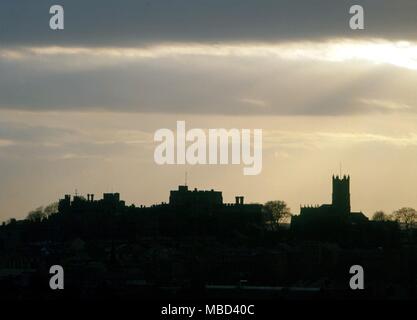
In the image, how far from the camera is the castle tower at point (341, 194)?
110m

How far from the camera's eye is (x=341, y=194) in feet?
363

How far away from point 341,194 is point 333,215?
3380 mm

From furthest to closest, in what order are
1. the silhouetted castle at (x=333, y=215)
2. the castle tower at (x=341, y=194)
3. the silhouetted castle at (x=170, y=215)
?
the castle tower at (x=341, y=194)
the silhouetted castle at (x=333, y=215)
the silhouetted castle at (x=170, y=215)

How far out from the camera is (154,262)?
83188 mm

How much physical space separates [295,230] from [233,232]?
3.39 metres

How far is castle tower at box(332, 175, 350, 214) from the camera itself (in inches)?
4326

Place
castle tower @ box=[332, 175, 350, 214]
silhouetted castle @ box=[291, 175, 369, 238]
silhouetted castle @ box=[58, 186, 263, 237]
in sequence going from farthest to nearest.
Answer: castle tower @ box=[332, 175, 350, 214], silhouetted castle @ box=[291, 175, 369, 238], silhouetted castle @ box=[58, 186, 263, 237]

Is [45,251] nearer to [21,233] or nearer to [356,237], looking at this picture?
[21,233]

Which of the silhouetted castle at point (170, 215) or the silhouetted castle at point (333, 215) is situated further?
the silhouetted castle at point (333, 215)

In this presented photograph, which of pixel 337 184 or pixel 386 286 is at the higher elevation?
pixel 337 184

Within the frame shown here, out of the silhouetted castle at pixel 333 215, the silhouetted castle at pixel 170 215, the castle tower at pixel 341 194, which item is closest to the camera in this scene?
the silhouetted castle at pixel 170 215

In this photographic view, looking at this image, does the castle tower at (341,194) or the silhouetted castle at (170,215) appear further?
the castle tower at (341,194)
